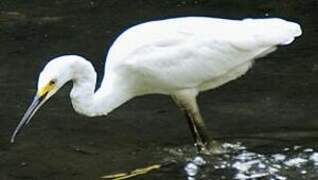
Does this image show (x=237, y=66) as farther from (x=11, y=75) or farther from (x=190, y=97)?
(x=11, y=75)

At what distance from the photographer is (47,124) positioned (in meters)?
8.51

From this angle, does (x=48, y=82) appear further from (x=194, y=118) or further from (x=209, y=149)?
(x=209, y=149)

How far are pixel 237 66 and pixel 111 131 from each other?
135cm

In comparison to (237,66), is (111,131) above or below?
below

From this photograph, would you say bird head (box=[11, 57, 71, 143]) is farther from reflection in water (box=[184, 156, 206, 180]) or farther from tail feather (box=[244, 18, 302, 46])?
tail feather (box=[244, 18, 302, 46])

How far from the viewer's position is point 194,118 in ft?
25.4

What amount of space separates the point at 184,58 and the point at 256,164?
1.03m

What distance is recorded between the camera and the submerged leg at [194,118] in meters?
7.66

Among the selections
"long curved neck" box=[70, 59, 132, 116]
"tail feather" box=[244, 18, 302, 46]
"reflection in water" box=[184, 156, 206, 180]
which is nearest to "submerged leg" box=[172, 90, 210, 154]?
"reflection in water" box=[184, 156, 206, 180]

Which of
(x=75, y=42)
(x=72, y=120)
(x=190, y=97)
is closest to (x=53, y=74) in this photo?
(x=190, y=97)

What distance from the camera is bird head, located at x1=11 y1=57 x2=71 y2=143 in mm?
6598

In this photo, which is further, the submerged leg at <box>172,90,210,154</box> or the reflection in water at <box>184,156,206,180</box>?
the submerged leg at <box>172,90,210,154</box>

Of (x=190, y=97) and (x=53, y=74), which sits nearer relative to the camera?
(x=53, y=74)

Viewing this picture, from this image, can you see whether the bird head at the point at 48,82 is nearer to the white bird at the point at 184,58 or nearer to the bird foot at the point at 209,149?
the white bird at the point at 184,58
